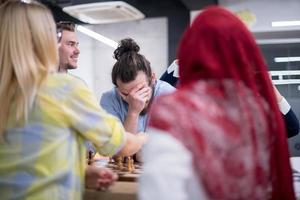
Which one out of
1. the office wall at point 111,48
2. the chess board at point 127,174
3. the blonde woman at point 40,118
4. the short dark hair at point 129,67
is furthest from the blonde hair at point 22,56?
the office wall at point 111,48

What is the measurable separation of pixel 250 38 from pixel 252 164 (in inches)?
11.7

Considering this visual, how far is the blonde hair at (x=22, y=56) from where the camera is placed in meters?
1.05

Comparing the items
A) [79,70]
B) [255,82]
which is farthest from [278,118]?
[79,70]

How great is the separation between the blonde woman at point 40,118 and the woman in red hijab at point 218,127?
25 centimetres

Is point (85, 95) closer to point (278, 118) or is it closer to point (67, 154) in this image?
point (67, 154)

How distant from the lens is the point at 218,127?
2.74 feet

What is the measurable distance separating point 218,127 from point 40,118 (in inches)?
18.2

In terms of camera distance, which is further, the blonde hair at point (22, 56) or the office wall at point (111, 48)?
the office wall at point (111, 48)

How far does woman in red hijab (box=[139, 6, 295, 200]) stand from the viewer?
80cm

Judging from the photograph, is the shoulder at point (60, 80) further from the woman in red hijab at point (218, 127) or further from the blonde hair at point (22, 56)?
the woman in red hijab at point (218, 127)

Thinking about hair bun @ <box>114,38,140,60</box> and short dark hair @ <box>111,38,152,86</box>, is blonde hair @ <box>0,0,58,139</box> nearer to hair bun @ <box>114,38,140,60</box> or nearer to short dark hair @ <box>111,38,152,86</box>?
short dark hair @ <box>111,38,152,86</box>

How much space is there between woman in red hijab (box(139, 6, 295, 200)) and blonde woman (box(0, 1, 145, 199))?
0.25 metres

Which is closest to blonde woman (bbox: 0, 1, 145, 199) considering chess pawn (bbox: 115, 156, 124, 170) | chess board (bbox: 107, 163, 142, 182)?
chess board (bbox: 107, 163, 142, 182)

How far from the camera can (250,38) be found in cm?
97
